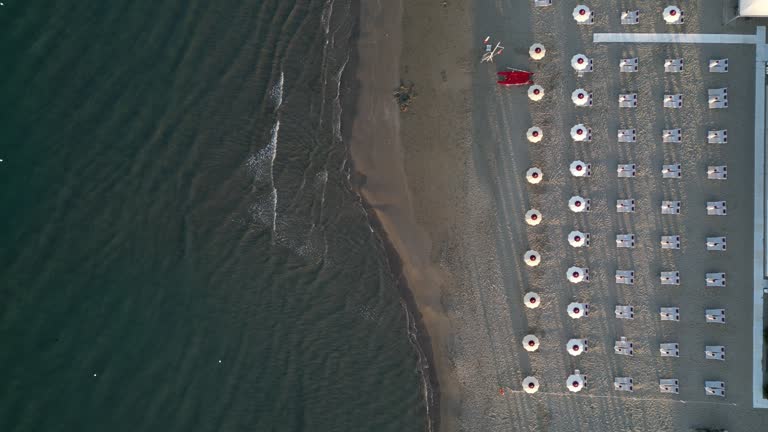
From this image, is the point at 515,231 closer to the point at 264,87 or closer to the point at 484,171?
the point at 484,171

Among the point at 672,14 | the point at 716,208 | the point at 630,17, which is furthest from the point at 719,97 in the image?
the point at 630,17

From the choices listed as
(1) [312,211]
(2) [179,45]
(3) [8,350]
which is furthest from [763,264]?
(3) [8,350]

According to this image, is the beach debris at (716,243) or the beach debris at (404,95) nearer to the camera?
the beach debris at (716,243)

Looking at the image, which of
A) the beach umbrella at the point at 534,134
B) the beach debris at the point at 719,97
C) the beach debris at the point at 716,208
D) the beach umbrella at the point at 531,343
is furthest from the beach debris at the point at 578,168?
the beach umbrella at the point at 531,343

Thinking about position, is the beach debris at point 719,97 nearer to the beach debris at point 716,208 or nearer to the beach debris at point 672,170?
the beach debris at point 672,170

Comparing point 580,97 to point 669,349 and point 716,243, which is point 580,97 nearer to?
point 716,243
